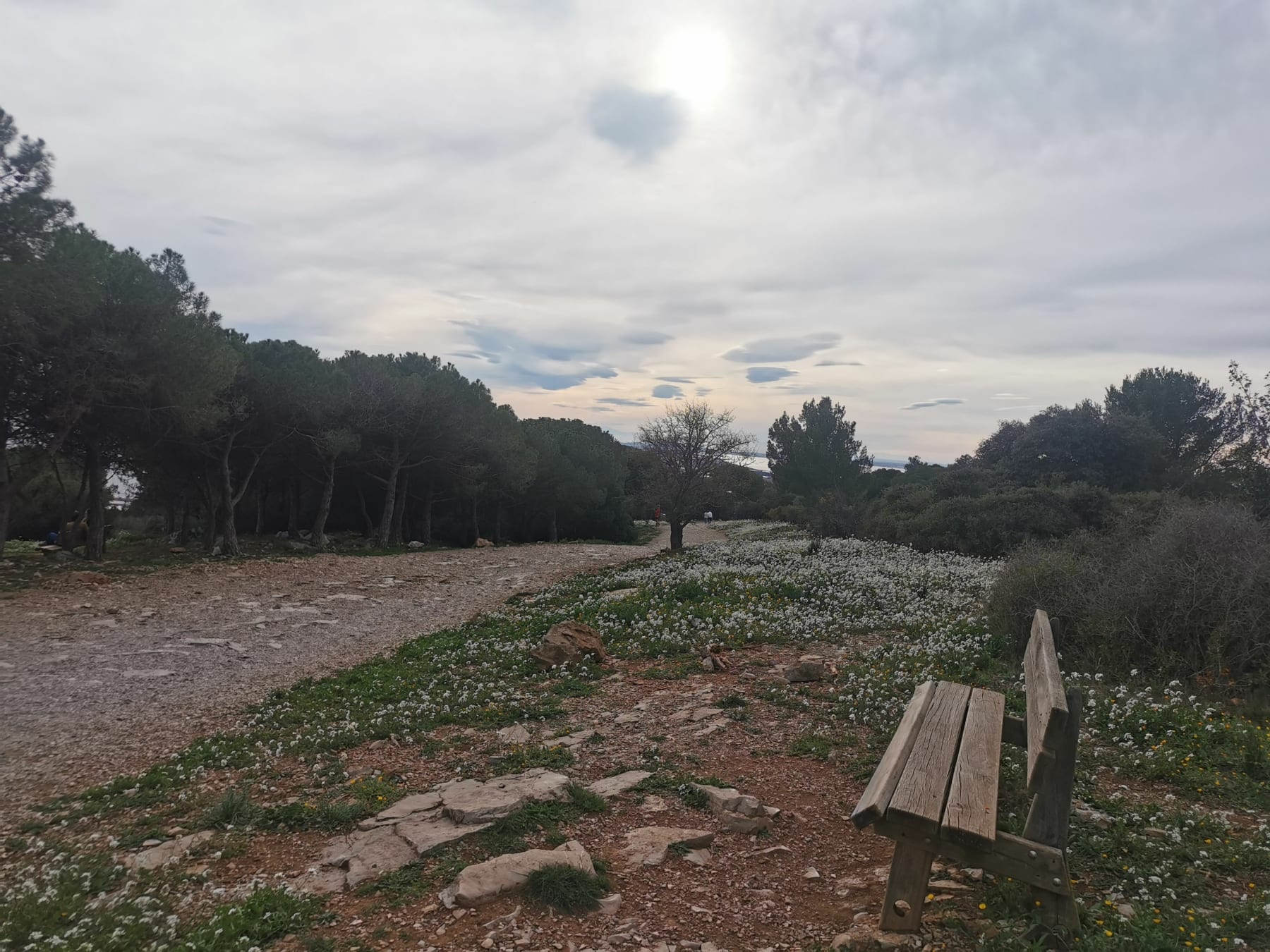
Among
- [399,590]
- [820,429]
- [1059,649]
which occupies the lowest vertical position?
Answer: [399,590]

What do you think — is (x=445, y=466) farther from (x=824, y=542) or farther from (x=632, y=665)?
(x=632, y=665)

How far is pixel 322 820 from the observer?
19.1ft

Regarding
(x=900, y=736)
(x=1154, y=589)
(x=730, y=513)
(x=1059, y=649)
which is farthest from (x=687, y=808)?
(x=730, y=513)

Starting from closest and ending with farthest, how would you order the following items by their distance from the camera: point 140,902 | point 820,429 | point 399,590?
point 140,902
point 399,590
point 820,429

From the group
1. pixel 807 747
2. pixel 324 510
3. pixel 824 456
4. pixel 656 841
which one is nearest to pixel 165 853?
pixel 656 841

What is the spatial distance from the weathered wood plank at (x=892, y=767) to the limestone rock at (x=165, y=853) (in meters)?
5.04

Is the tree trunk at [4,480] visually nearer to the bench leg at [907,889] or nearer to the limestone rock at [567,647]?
the limestone rock at [567,647]

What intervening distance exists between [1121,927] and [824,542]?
874 inches

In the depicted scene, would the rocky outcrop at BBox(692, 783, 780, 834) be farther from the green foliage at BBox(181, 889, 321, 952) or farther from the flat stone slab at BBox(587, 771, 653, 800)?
the green foliage at BBox(181, 889, 321, 952)

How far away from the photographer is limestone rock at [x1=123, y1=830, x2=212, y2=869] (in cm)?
510

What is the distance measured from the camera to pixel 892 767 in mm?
4289

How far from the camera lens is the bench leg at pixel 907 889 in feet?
12.4

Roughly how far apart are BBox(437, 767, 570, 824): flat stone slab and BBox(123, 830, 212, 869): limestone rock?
1.89m

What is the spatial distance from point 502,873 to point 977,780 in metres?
3.12
